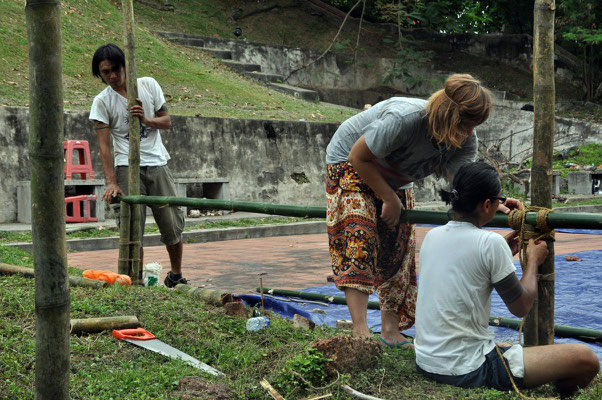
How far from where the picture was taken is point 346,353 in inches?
112

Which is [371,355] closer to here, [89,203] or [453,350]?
[453,350]

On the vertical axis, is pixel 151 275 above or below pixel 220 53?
below

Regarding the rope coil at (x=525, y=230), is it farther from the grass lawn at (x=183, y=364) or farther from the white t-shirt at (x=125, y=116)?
the white t-shirt at (x=125, y=116)

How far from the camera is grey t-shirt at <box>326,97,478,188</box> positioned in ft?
10.3

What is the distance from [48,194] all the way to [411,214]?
1.73 m

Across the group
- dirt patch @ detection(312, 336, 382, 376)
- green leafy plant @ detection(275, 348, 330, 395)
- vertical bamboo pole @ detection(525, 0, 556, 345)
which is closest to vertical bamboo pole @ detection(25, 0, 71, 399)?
green leafy plant @ detection(275, 348, 330, 395)

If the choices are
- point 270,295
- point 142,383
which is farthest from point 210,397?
point 270,295

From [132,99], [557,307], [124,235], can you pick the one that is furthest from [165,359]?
[557,307]

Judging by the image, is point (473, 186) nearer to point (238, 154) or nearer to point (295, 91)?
point (238, 154)

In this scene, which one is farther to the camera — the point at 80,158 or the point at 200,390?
the point at 80,158

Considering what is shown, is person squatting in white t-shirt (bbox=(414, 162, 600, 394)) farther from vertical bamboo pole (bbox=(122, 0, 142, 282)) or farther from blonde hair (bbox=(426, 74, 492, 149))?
vertical bamboo pole (bbox=(122, 0, 142, 282))

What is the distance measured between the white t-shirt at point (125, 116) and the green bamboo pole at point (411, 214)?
16.7 inches

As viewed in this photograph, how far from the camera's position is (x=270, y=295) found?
5395 mm

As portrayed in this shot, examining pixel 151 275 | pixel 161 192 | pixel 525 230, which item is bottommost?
pixel 151 275
